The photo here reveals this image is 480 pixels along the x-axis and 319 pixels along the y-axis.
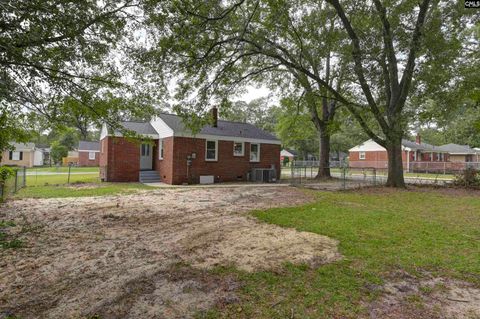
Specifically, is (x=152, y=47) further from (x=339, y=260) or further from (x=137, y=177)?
(x=137, y=177)

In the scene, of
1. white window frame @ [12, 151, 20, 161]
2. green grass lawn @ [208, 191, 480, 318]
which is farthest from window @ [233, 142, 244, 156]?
white window frame @ [12, 151, 20, 161]

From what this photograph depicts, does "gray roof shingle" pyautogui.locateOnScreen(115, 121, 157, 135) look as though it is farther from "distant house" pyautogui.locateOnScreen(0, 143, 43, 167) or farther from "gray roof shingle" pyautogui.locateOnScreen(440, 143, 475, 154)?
"gray roof shingle" pyautogui.locateOnScreen(440, 143, 475, 154)

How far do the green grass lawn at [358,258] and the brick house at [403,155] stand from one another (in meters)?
29.5

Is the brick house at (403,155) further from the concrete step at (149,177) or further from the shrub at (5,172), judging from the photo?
the shrub at (5,172)

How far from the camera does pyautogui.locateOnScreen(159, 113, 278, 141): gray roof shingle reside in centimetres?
1679

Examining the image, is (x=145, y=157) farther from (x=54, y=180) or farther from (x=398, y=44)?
(x=398, y=44)

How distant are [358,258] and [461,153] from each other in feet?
160

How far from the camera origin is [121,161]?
17.0 meters

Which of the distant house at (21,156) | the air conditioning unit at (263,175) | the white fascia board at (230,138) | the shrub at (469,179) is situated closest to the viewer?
the shrub at (469,179)

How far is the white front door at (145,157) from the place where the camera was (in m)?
18.6

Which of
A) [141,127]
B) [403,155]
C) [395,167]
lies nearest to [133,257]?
[395,167]

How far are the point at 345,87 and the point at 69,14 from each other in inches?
709

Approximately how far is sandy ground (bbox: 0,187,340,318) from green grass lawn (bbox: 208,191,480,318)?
31 centimetres

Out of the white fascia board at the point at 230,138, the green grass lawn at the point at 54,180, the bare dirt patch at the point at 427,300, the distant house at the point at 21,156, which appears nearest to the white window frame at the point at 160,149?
the white fascia board at the point at 230,138
